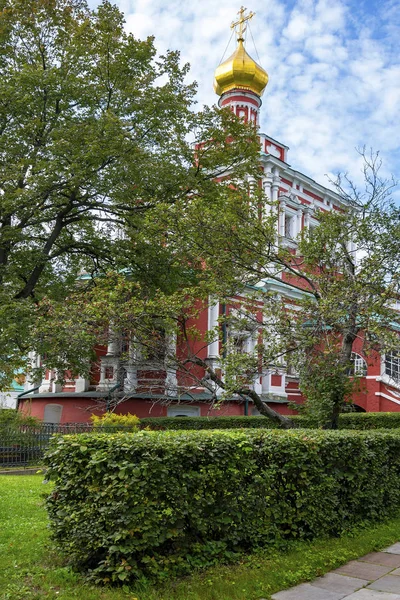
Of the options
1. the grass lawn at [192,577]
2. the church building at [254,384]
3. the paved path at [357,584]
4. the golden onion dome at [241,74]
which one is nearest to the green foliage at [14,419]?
the church building at [254,384]

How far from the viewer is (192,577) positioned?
542cm

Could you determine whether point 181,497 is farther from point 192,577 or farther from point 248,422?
point 248,422

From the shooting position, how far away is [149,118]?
17812 mm

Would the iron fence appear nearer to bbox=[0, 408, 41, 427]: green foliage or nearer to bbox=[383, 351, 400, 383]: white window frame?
bbox=[0, 408, 41, 427]: green foliage

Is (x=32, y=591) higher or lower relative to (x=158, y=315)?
lower

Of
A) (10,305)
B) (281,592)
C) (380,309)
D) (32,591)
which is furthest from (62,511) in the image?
(10,305)

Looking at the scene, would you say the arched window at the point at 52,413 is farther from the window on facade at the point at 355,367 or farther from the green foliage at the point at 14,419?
the window on facade at the point at 355,367

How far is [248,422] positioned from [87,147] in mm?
9813

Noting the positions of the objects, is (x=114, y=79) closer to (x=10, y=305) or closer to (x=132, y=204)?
(x=132, y=204)

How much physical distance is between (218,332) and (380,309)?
3.24 meters

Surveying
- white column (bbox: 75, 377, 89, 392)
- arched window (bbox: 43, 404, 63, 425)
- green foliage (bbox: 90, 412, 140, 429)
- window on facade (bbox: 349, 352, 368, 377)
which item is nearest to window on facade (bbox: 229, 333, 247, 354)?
window on facade (bbox: 349, 352, 368, 377)

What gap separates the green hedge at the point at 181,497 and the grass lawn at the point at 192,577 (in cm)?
18

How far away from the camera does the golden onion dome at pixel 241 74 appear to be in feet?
98.0

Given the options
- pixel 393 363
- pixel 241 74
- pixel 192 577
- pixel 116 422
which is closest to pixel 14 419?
pixel 116 422
